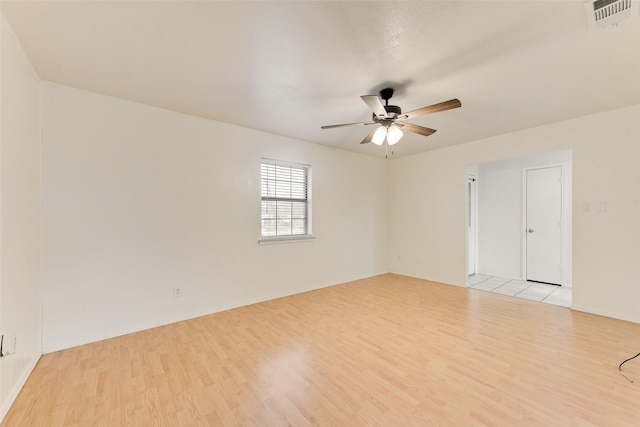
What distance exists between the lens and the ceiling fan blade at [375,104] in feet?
6.76

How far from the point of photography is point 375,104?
2174mm

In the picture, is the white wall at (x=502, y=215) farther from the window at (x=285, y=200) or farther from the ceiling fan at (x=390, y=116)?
the window at (x=285, y=200)

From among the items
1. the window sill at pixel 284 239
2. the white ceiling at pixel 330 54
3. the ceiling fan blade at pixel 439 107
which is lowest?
the window sill at pixel 284 239

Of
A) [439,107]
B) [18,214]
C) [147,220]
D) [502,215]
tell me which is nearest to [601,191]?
[502,215]

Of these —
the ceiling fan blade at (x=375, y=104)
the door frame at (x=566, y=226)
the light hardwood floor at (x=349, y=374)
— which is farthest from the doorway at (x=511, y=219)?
the ceiling fan blade at (x=375, y=104)

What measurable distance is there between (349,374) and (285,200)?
2705 mm

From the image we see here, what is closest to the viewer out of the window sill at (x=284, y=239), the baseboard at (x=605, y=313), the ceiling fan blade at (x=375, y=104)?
the ceiling fan blade at (x=375, y=104)

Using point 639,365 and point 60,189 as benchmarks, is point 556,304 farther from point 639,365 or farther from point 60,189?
point 60,189

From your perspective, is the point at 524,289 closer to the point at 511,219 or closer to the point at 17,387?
the point at 511,219

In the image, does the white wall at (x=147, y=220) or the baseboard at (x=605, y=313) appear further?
the baseboard at (x=605, y=313)

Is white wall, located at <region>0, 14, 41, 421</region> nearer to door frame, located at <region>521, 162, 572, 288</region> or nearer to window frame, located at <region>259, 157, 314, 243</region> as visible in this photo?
window frame, located at <region>259, 157, 314, 243</region>

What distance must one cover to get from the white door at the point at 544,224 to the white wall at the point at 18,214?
22.1 feet

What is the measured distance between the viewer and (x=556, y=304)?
3605 millimetres

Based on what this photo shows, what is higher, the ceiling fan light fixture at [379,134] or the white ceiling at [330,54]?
the white ceiling at [330,54]
